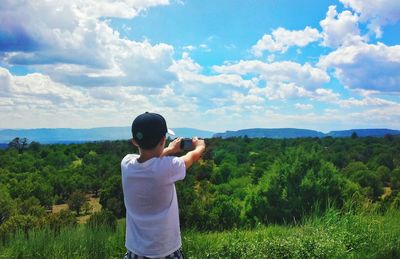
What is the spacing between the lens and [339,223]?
23.2 feet

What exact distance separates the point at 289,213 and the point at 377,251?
33.4 feet

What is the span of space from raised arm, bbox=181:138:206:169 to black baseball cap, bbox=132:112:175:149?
0.28 metres

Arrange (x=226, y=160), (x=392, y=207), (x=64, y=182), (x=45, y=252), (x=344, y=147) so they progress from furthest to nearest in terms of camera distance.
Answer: (x=344, y=147) → (x=226, y=160) → (x=64, y=182) → (x=392, y=207) → (x=45, y=252)

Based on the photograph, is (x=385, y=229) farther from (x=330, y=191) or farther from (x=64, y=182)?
(x=64, y=182)

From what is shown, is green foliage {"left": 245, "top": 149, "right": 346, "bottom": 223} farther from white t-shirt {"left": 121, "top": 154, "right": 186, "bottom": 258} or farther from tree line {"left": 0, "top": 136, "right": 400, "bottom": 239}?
white t-shirt {"left": 121, "top": 154, "right": 186, "bottom": 258}

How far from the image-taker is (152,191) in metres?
3.30

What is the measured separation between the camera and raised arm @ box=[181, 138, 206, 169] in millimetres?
3475

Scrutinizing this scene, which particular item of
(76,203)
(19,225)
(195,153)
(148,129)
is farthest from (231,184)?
(148,129)

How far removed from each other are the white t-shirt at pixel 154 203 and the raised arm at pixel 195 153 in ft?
0.37

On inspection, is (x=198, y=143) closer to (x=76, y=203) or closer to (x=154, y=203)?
(x=154, y=203)

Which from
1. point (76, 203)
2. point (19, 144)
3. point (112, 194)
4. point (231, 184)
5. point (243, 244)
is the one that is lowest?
point (76, 203)

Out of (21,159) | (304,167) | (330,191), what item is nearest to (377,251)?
(330,191)

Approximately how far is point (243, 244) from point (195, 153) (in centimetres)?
305

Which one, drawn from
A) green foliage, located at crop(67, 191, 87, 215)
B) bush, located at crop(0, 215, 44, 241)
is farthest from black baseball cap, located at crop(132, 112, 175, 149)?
green foliage, located at crop(67, 191, 87, 215)
